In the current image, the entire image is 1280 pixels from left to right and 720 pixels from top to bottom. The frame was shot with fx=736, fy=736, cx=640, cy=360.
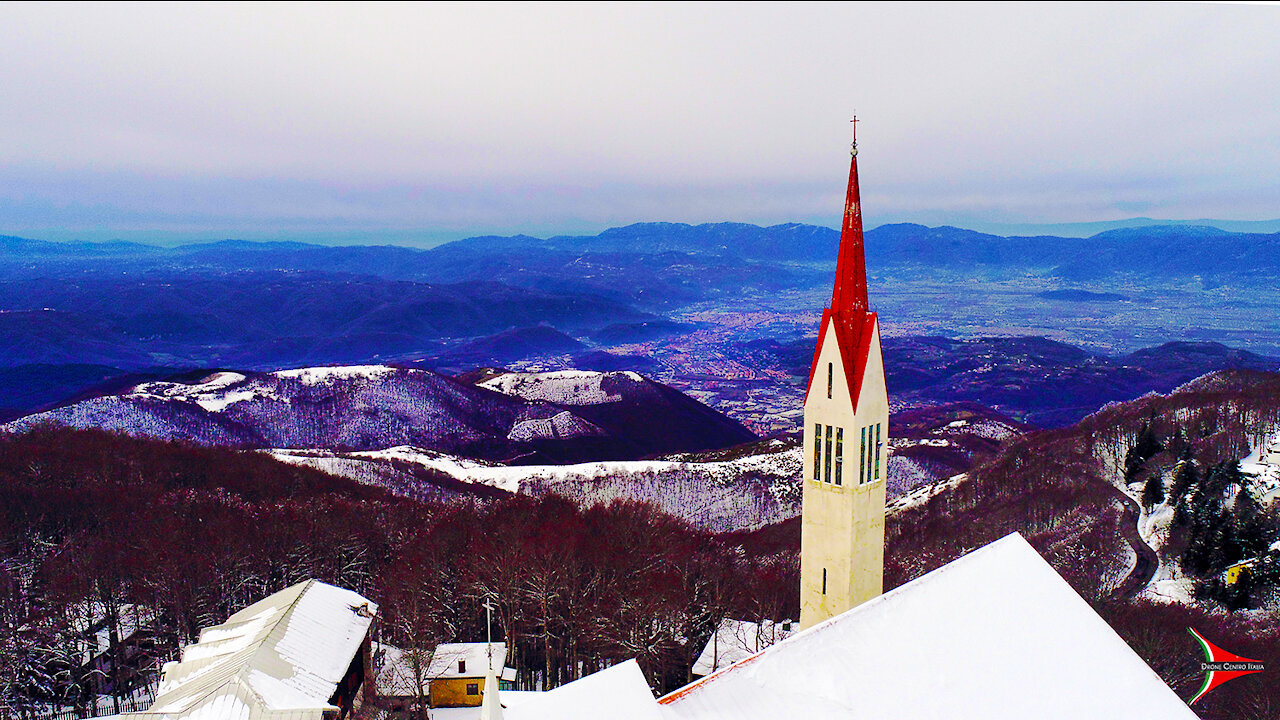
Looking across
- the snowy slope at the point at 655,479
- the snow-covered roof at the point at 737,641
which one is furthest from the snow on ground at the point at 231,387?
the snow-covered roof at the point at 737,641

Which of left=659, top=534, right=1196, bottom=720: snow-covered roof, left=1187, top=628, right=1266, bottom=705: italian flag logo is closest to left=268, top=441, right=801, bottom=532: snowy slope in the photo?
left=1187, top=628, right=1266, bottom=705: italian flag logo

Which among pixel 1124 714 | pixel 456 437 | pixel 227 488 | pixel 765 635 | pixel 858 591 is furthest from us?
pixel 456 437

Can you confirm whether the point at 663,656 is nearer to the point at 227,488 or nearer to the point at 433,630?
the point at 433,630

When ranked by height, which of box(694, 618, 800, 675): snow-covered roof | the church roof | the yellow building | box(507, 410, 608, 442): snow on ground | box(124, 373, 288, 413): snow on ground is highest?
the church roof

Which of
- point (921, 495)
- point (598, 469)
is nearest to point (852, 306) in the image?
point (921, 495)

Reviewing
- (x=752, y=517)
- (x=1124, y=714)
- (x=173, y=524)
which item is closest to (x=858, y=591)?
(x=1124, y=714)

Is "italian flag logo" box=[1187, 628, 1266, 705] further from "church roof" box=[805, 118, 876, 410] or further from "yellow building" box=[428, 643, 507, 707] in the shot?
"yellow building" box=[428, 643, 507, 707]
